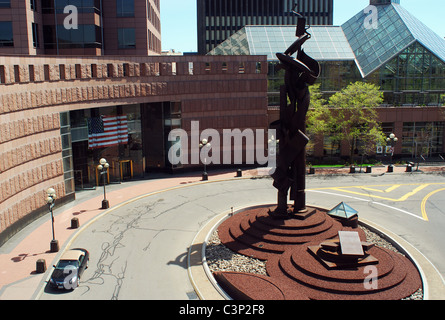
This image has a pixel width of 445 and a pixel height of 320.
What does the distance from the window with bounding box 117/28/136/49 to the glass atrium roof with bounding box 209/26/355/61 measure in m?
12.0

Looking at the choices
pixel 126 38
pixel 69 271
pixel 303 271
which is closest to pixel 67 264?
pixel 69 271

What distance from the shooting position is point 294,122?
76.4 feet

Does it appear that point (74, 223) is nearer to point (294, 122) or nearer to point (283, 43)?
point (294, 122)

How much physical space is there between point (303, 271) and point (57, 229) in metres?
16.4

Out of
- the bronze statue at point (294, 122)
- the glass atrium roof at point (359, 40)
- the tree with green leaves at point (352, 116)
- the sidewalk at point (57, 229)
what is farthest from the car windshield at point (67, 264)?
the glass atrium roof at point (359, 40)

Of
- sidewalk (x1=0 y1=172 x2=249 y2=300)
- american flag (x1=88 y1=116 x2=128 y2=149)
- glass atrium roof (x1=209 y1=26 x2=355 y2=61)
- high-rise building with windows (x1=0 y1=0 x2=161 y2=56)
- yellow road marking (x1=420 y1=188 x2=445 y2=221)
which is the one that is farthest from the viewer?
glass atrium roof (x1=209 y1=26 x2=355 y2=61)

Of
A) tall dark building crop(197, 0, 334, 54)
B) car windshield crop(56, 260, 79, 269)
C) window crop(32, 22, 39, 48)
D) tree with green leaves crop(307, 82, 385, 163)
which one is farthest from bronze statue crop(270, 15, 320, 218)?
tall dark building crop(197, 0, 334, 54)

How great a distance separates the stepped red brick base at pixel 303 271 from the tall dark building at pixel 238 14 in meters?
85.8

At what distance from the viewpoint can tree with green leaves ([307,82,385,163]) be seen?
4272cm

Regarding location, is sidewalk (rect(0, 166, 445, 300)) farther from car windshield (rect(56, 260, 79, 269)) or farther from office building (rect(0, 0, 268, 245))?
car windshield (rect(56, 260, 79, 269))

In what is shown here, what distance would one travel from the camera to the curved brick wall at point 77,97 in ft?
80.7

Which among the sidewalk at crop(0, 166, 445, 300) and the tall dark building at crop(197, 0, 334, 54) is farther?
the tall dark building at crop(197, 0, 334, 54)

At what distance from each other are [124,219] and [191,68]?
18.8m

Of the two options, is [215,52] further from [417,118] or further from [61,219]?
[61,219]
